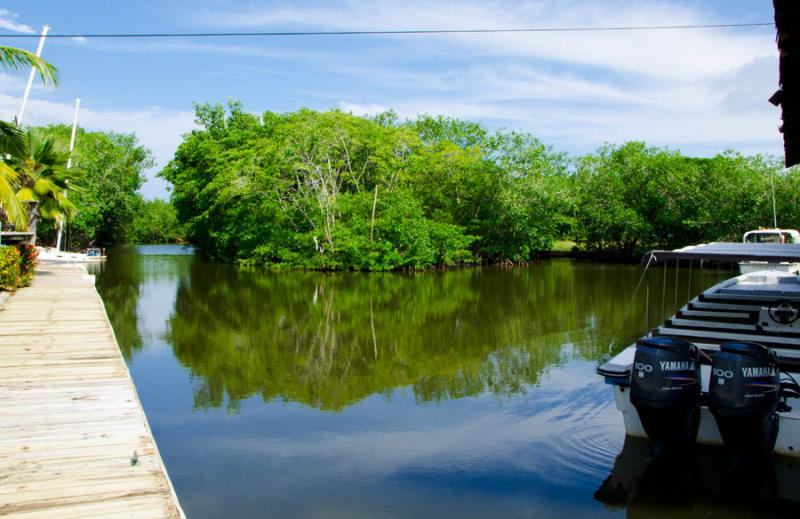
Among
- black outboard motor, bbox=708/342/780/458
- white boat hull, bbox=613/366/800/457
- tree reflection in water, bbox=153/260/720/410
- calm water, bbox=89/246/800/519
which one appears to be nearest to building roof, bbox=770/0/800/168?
black outboard motor, bbox=708/342/780/458

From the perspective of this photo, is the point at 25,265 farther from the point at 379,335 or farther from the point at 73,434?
the point at 73,434

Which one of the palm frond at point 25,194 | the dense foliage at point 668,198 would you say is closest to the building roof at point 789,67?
the palm frond at point 25,194

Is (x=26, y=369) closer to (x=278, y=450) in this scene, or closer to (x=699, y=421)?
(x=278, y=450)

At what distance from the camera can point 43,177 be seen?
845 inches

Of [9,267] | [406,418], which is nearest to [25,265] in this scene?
[9,267]

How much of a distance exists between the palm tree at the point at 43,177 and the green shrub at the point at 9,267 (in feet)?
→ 16.2

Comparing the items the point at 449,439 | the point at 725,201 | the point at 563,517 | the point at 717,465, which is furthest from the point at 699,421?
the point at 725,201

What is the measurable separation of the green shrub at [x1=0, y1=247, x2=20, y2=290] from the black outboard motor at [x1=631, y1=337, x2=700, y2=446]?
13.6 m

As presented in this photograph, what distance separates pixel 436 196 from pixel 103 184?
854 inches

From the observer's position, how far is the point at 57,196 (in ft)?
67.8

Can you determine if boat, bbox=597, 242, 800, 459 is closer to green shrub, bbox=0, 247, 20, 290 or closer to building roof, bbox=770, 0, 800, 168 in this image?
building roof, bbox=770, 0, 800, 168

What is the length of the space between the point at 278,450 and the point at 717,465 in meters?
4.34

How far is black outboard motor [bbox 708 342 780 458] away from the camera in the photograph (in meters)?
5.83

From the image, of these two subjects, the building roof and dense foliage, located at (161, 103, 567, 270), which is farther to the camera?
dense foliage, located at (161, 103, 567, 270)
